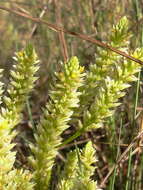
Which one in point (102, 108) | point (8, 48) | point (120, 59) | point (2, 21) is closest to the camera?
point (102, 108)

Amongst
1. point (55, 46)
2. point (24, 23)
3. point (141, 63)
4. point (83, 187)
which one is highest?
point (24, 23)

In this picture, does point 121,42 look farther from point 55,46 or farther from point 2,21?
point 2,21

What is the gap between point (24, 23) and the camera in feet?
10.1

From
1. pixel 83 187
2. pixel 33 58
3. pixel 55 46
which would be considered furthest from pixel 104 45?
pixel 55 46

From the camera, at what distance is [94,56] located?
158cm

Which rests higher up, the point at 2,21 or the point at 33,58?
the point at 2,21

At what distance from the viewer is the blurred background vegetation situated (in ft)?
4.13

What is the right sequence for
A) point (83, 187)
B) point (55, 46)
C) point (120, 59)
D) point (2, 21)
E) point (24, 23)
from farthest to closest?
point (2, 21) → point (24, 23) → point (55, 46) → point (120, 59) → point (83, 187)

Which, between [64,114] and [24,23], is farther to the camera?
[24,23]

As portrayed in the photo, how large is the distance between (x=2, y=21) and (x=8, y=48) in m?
0.92

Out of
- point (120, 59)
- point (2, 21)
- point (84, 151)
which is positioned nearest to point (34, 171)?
point (84, 151)

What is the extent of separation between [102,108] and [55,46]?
65.6 inches

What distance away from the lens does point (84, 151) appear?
0.77 m

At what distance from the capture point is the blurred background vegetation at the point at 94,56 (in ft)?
4.13
